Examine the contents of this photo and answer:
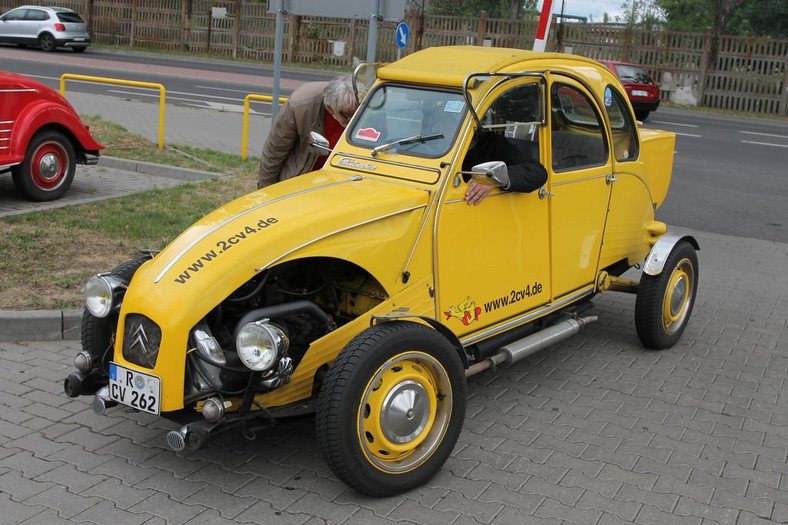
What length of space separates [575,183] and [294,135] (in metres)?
2.07

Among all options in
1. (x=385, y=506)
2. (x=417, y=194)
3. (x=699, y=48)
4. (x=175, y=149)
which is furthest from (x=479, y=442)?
(x=699, y=48)

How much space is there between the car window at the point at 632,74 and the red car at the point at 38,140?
17.9 metres

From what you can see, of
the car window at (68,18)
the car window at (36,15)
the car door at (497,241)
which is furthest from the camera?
the car window at (68,18)

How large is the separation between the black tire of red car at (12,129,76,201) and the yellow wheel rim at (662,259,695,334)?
21.1 ft

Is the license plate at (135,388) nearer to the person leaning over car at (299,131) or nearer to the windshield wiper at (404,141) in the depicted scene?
the windshield wiper at (404,141)

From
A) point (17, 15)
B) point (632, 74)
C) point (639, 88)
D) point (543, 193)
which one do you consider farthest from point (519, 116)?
point (17, 15)

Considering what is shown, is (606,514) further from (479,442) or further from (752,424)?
(752,424)

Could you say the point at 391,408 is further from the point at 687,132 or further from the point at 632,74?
the point at 632,74

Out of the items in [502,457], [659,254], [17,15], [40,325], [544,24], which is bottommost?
[502,457]

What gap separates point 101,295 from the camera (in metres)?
4.45

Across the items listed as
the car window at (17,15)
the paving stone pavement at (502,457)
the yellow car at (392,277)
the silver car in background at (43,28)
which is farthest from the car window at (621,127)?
the car window at (17,15)

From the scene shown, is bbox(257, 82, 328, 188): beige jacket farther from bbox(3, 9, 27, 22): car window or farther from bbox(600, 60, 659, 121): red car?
bbox(3, 9, 27, 22): car window

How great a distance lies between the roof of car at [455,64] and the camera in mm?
5141

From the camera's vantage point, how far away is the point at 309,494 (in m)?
4.19
